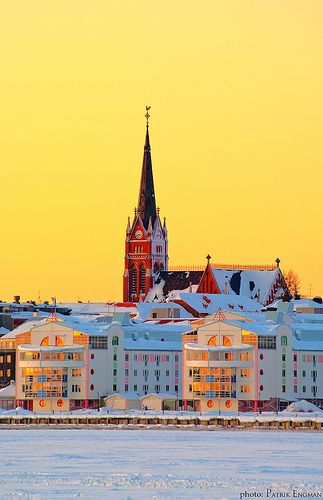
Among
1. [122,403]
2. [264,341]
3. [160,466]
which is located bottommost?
[160,466]

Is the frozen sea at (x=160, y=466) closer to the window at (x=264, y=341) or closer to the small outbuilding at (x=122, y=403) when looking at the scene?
the small outbuilding at (x=122, y=403)

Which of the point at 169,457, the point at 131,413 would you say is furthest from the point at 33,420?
the point at 169,457

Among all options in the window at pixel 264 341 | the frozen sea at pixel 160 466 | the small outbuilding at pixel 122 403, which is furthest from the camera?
the window at pixel 264 341

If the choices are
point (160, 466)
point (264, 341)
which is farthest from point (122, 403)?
point (160, 466)

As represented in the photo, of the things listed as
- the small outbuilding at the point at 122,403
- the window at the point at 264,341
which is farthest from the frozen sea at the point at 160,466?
the window at the point at 264,341

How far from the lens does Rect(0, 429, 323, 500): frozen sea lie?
306 feet

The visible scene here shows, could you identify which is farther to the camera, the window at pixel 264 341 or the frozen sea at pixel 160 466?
the window at pixel 264 341

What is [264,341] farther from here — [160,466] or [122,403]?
[160,466]

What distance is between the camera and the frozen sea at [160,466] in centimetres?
9331

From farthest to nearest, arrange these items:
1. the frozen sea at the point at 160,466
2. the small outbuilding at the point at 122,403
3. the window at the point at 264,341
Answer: the window at the point at 264,341 → the small outbuilding at the point at 122,403 → the frozen sea at the point at 160,466

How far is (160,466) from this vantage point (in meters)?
109

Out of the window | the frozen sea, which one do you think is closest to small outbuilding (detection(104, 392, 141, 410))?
the window

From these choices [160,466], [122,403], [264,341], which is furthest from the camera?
[264,341]

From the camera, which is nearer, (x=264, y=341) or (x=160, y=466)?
(x=160, y=466)
